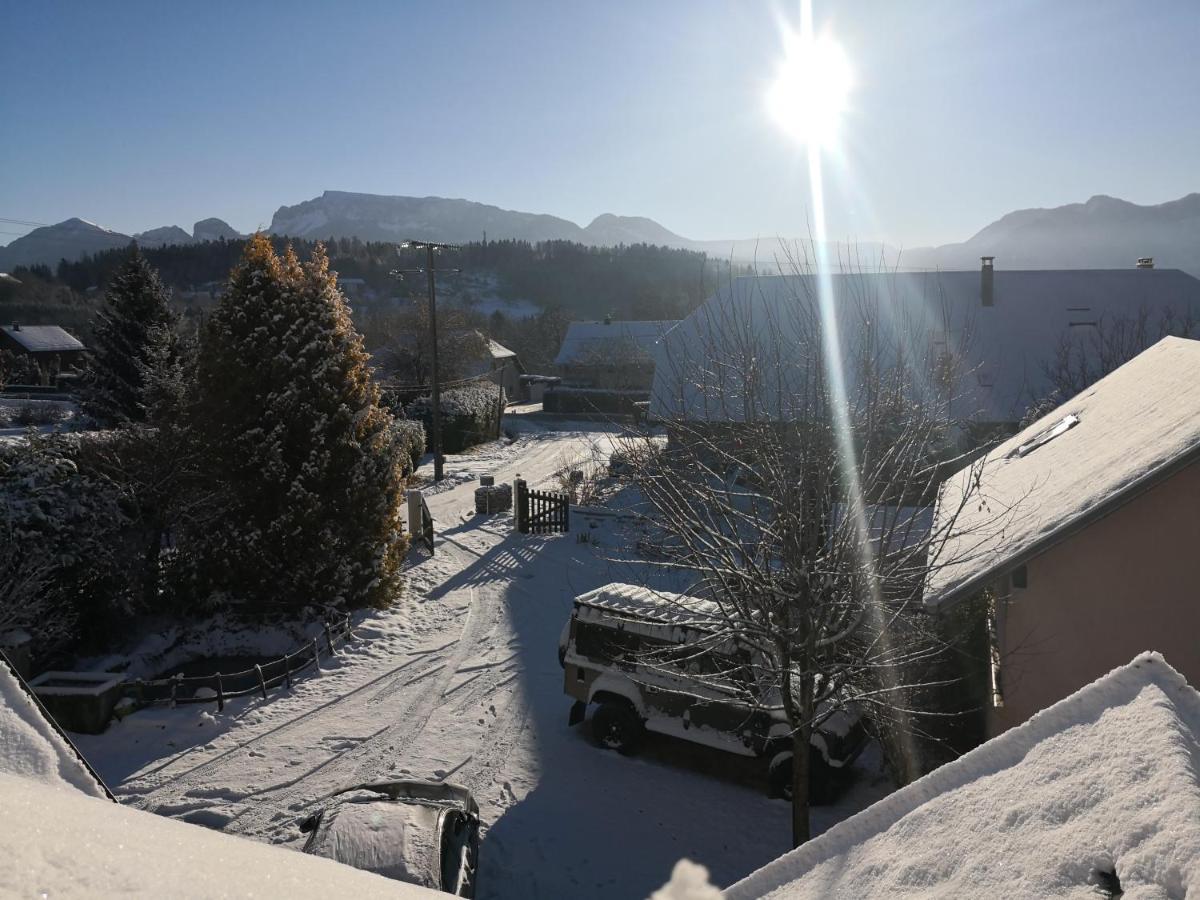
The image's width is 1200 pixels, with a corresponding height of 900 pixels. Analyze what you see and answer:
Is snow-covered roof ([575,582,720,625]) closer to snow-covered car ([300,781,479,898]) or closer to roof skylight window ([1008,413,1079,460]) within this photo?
snow-covered car ([300,781,479,898])

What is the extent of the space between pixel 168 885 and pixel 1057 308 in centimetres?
3325

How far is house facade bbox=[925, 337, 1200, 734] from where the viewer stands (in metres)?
7.43

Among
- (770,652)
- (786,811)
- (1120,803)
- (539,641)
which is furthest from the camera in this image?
(539,641)

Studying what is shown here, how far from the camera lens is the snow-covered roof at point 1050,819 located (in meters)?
2.32

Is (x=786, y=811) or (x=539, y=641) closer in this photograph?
(x=786, y=811)

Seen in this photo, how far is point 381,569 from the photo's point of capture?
15.3m

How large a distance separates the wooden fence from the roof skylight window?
463 inches

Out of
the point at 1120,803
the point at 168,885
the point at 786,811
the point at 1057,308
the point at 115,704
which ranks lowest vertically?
the point at 786,811

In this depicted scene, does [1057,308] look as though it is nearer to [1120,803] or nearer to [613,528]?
[613,528]

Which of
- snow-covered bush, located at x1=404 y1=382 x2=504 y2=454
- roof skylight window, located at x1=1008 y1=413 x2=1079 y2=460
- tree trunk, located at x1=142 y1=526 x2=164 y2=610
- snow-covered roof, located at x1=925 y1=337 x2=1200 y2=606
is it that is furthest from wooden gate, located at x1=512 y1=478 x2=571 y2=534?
snow-covered bush, located at x1=404 y1=382 x2=504 y2=454

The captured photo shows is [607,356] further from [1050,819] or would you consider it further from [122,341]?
[1050,819]

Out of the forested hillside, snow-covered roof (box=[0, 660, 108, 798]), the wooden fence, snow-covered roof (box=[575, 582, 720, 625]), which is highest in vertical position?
the forested hillside

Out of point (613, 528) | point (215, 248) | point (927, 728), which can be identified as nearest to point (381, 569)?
point (613, 528)

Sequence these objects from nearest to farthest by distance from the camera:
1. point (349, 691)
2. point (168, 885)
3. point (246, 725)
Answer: point (168, 885), point (246, 725), point (349, 691)
